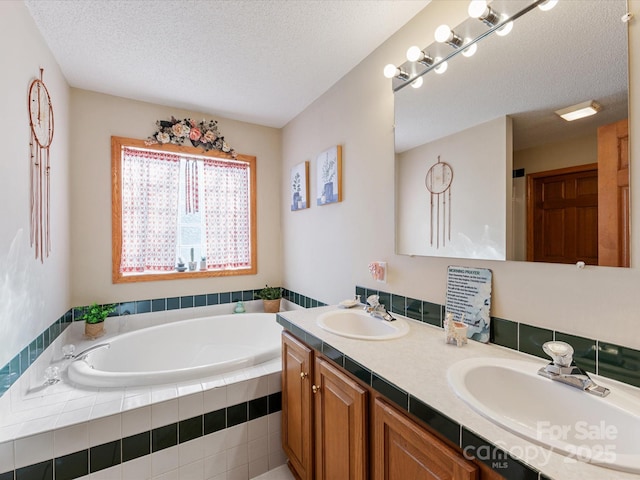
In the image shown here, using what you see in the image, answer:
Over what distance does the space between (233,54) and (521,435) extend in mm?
2293

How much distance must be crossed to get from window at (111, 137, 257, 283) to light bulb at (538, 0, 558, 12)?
2.52m

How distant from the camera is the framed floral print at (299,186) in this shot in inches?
105

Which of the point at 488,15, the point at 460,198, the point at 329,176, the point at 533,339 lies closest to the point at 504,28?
the point at 488,15

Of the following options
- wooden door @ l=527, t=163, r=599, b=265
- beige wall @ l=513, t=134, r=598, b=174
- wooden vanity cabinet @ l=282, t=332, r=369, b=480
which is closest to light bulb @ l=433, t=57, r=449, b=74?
beige wall @ l=513, t=134, r=598, b=174

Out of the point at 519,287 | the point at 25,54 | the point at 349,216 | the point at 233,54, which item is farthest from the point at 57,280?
the point at 519,287

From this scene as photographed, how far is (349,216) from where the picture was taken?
2.12 m

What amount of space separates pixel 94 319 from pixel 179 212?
1.09 meters

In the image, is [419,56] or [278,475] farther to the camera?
[278,475]

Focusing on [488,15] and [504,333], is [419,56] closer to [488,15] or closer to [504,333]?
[488,15]

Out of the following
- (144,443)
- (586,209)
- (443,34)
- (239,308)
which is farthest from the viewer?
(239,308)

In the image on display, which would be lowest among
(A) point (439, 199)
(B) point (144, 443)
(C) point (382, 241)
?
(B) point (144, 443)

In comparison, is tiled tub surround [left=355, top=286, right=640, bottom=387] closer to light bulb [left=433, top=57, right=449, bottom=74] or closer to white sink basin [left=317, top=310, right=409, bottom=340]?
white sink basin [left=317, top=310, right=409, bottom=340]

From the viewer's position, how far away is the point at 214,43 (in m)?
1.81

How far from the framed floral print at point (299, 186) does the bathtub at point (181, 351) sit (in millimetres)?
1112
